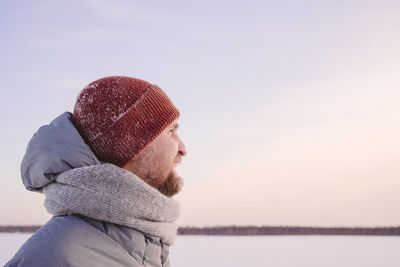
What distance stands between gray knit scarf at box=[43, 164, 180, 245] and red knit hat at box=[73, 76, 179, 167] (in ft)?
0.45

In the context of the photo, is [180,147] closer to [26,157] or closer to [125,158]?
[125,158]

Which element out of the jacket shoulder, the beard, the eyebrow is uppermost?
the eyebrow

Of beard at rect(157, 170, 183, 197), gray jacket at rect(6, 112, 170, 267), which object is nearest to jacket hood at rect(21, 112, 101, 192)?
gray jacket at rect(6, 112, 170, 267)

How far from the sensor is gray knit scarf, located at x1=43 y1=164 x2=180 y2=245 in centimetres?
126

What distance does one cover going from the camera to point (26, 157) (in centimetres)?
135

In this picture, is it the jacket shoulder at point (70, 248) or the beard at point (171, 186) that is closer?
the jacket shoulder at point (70, 248)

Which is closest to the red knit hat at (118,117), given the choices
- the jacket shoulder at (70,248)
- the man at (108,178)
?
the man at (108,178)

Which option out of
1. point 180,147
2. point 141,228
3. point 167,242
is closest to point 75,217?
point 141,228

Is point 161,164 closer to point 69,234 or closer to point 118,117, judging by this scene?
point 118,117

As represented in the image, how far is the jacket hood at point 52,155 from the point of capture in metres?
1.29

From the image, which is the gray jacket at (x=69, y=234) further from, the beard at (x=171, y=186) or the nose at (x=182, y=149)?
the nose at (x=182, y=149)

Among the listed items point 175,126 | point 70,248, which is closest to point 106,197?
point 70,248

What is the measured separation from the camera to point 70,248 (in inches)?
46.5

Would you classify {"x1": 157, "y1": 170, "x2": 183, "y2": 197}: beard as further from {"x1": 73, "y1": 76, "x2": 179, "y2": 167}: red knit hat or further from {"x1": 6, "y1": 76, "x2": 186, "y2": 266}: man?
{"x1": 73, "y1": 76, "x2": 179, "y2": 167}: red knit hat
